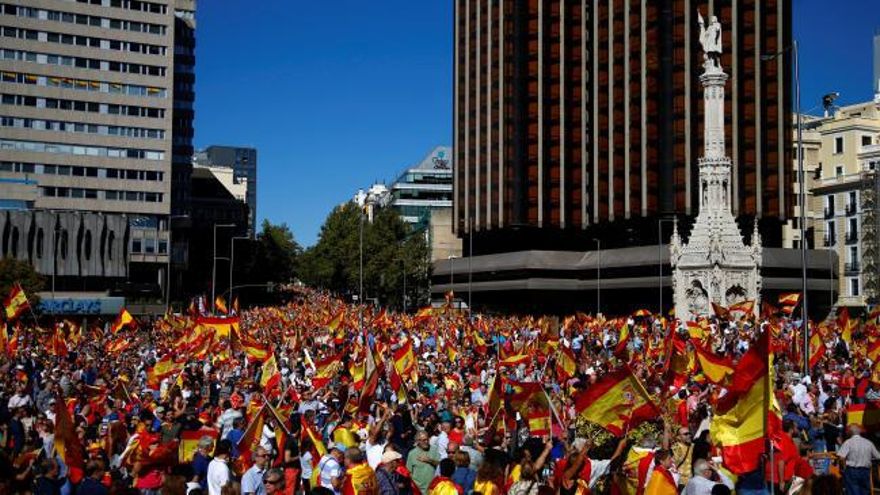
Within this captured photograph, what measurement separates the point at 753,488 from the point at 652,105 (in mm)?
76387

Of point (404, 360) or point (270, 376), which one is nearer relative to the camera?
point (270, 376)

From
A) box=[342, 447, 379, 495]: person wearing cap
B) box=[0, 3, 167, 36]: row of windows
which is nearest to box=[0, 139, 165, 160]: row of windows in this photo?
box=[0, 3, 167, 36]: row of windows

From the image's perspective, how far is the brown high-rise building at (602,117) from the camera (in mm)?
84875

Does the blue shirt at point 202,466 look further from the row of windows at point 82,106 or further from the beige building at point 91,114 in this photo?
the row of windows at point 82,106

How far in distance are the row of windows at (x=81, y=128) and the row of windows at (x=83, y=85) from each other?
3.23 m

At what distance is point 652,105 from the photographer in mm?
86188

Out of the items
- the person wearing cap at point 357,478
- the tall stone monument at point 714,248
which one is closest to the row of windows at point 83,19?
the tall stone monument at point 714,248

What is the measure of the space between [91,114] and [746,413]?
94337 mm

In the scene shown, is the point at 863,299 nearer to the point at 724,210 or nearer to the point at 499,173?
the point at 724,210

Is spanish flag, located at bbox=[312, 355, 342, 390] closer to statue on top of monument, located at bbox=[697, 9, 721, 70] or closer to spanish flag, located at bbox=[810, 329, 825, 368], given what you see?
spanish flag, located at bbox=[810, 329, 825, 368]

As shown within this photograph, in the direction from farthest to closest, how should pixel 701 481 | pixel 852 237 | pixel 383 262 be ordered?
pixel 383 262
pixel 852 237
pixel 701 481

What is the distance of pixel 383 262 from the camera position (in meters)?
116

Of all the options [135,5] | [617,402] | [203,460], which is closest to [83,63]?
[135,5]

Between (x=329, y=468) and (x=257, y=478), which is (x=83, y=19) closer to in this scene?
(x=329, y=468)
